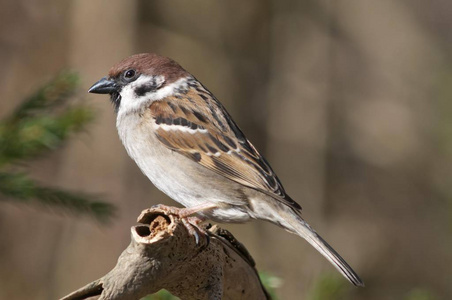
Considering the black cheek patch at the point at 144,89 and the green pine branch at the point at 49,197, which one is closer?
the green pine branch at the point at 49,197

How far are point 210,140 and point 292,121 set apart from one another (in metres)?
2.82

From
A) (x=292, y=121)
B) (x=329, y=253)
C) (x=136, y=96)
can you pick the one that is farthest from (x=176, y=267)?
(x=292, y=121)

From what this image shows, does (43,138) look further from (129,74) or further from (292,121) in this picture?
(292,121)

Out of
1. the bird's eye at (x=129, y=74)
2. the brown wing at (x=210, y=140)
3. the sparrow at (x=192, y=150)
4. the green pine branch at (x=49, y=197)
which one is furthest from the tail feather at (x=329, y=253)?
the bird's eye at (x=129, y=74)

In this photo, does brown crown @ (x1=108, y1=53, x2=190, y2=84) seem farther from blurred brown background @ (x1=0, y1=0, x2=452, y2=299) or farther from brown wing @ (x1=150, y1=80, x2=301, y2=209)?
blurred brown background @ (x1=0, y1=0, x2=452, y2=299)

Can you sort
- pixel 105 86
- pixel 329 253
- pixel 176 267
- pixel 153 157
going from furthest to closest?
pixel 105 86, pixel 153 157, pixel 329 253, pixel 176 267

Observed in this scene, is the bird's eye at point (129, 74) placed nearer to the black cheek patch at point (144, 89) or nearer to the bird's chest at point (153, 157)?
the black cheek patch at point (144, 89)

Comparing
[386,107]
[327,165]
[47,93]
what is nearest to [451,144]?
[386,107]

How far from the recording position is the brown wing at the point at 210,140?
3170 mm

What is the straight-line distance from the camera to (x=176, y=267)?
6.49ft

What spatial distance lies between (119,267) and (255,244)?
426 cm

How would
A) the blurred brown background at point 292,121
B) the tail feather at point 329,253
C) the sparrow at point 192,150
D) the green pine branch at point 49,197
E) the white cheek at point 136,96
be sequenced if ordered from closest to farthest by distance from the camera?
the green pine branch at point 49,197, the tail feather at point 329,253, the sparrow at point 192,150, the white cheek at point 136,96, the blurred brown background at point 292,121

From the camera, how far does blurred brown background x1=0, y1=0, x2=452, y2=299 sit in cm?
545

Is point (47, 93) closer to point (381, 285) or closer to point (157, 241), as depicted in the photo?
point (157, 241)
